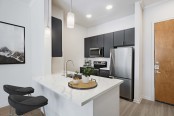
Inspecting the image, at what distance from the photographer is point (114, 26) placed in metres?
4.04

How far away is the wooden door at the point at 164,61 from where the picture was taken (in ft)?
8.46

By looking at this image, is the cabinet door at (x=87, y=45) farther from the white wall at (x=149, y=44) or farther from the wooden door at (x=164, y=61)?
A: the wooden door at (x=164, y=61)

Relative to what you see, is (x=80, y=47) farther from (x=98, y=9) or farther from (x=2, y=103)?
(x=2, y=103)

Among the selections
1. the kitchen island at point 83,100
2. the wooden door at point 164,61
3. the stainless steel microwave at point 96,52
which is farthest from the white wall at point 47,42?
the wooden door at point 164,61

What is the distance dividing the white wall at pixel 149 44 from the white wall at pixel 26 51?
3.51m

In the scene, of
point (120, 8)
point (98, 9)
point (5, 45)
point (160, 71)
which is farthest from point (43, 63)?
point (160, 71)

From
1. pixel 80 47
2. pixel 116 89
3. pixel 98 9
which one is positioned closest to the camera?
pixel 116 89

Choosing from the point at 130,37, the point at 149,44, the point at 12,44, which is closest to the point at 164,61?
the point at 149,44

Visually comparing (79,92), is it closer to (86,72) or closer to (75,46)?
(86,72)

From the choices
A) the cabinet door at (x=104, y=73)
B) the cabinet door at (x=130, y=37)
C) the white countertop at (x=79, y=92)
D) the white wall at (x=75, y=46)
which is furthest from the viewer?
the white wall at (x=75, y=46)

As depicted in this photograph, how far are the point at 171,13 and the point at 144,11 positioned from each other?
684 mm

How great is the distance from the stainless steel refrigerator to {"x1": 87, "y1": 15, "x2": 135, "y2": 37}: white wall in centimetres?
124

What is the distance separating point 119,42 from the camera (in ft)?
11.2

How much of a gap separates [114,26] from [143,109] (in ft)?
9.99
